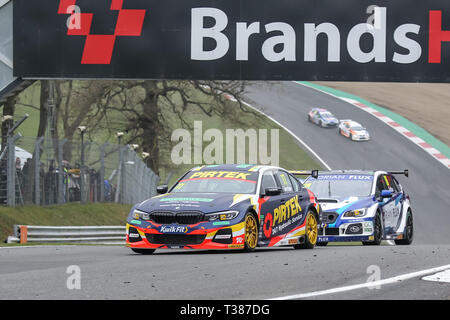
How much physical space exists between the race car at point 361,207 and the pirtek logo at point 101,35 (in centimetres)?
619

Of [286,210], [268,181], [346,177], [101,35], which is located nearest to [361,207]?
[346,177]

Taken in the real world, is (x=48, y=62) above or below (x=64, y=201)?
above

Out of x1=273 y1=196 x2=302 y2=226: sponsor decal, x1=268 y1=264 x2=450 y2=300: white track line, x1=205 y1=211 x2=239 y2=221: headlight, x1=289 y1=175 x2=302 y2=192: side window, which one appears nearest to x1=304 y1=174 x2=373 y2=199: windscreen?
x1=289 y1=175 x2=302 y2=192: side window

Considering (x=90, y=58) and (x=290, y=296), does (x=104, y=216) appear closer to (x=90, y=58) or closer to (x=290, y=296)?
(x=90, y=58)

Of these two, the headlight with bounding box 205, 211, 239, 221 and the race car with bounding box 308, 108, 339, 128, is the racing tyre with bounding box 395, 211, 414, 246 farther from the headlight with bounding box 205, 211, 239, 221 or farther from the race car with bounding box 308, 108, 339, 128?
the race car with bounding box 308, 108, 339, 128

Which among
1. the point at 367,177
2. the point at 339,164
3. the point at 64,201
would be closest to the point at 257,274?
the point at 367,177

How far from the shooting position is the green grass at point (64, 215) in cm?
2191

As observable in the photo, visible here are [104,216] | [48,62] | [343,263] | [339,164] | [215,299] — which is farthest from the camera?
[339,164]

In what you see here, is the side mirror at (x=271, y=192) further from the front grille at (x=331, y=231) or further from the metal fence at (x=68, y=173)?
the metal fence at (x=68, y=173)

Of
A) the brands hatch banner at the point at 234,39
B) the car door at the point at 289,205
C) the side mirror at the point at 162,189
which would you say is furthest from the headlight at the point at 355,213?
the brands hatch banner at the point at 234,39

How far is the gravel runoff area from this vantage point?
64.6 metres
